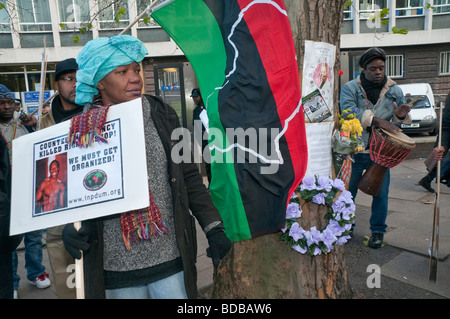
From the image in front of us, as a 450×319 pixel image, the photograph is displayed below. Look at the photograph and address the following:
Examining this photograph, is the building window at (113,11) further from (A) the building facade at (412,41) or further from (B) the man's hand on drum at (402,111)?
(A) the building facade at (412,41)

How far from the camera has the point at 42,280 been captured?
3.77 meters

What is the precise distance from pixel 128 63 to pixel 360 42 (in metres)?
19.6

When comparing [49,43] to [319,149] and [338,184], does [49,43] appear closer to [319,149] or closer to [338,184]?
[319,149]

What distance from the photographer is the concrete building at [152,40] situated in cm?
1678

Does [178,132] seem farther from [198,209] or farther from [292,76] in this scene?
[292,76]

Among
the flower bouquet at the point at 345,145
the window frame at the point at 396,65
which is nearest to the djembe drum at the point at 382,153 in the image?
the flower bouquet at the point at 345,145

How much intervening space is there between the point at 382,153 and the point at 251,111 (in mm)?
1993

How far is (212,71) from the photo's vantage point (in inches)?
87.1

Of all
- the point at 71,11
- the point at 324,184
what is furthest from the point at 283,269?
the point at 71,11

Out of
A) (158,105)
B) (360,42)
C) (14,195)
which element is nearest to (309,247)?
(158,105)

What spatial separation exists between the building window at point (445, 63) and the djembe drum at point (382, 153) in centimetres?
1936

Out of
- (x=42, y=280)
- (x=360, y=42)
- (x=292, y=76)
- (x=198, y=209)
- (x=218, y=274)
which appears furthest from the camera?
(x=360, y=42)

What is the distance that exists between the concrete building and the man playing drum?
1145 centimetres

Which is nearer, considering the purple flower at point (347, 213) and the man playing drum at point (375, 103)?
the purple flower at point (347, 213)
